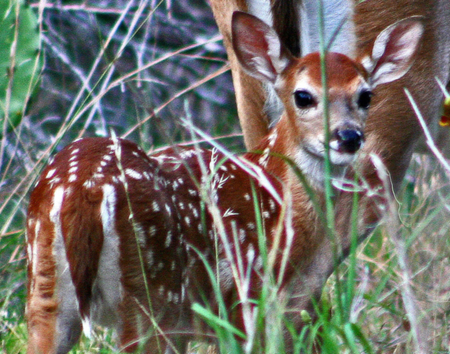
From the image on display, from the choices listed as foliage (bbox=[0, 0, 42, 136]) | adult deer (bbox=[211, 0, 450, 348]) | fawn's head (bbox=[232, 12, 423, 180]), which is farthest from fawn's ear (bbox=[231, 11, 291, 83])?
foliage (bbox=[0, 0, 42, 136])

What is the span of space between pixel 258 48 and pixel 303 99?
11.0 inches

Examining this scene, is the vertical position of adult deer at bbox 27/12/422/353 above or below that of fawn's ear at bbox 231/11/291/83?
below

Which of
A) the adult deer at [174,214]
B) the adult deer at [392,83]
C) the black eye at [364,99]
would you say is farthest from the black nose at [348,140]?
the adult deer at [392,83]

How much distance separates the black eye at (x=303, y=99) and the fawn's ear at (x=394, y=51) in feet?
0.97

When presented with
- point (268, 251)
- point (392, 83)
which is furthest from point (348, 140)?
point (392, 83)

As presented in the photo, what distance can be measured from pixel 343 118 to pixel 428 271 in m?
0.60

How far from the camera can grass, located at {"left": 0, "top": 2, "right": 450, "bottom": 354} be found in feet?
7.43

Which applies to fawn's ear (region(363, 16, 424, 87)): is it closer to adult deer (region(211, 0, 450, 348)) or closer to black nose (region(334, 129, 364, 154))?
adult deer (region(211, 0, 450, 348))

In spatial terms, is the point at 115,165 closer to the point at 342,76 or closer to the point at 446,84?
the point at 342,76

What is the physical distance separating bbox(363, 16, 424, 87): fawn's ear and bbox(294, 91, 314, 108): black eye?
11.7 inches

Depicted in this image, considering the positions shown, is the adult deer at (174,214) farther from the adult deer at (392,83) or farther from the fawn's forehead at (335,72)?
the adult deer at (392,83)

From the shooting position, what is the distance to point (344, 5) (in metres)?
3.62

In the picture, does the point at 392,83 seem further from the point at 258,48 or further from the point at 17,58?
the point at 17,58

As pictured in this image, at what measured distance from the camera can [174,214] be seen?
2.75 metres
